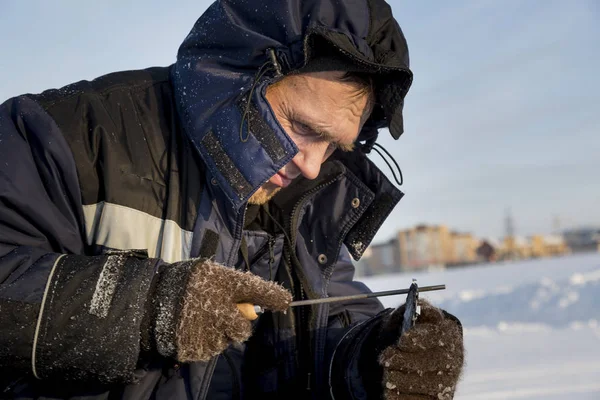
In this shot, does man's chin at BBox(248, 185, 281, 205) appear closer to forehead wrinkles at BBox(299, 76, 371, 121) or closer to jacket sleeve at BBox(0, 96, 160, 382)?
forehead wrinkles at BBox(299, 76, 371, 121)

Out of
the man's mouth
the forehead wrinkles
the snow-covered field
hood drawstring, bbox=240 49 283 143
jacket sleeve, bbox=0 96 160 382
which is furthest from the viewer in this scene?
the snow-covered field

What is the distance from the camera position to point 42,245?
5.79 feet

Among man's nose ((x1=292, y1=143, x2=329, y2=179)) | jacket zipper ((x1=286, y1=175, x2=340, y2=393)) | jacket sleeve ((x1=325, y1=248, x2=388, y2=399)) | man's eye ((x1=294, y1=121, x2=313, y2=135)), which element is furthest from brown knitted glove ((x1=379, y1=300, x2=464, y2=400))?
man's eye ((x1=294, y1=121, x2=313, y2=135))

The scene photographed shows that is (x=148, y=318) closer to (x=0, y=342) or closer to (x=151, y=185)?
(x=0, y=342)

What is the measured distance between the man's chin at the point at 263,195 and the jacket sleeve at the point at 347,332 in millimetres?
548

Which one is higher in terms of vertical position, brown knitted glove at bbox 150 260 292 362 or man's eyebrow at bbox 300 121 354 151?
man's eyebrow at bbox 300 121 354 151

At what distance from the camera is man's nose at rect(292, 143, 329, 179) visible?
2.23 metres

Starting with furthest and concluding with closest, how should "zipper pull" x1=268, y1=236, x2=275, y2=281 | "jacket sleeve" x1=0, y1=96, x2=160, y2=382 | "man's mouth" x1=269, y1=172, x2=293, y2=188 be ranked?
"zipper pull" x1=268, y1=236, x2=275, y2=281 → "man's mouth" x1=269, y1=172, x2=293, y2=188 → "jacket sleeve" x1=0, y1=96, x2=160, y2=382

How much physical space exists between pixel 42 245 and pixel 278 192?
1.05 meters

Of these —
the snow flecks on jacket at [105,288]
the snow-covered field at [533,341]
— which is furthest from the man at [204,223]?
the snow-covered field at [533,341]

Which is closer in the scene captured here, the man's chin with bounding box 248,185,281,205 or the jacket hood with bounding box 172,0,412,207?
the jacket hood with bounding box 172,0,412,207

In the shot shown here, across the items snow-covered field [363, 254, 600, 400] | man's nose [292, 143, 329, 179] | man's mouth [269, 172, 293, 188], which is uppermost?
man's nose [292, 143, 329, 179]

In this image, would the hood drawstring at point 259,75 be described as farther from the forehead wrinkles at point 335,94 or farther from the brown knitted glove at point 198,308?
the brown knitted glove at point 198,308

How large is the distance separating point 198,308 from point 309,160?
0.88 m
